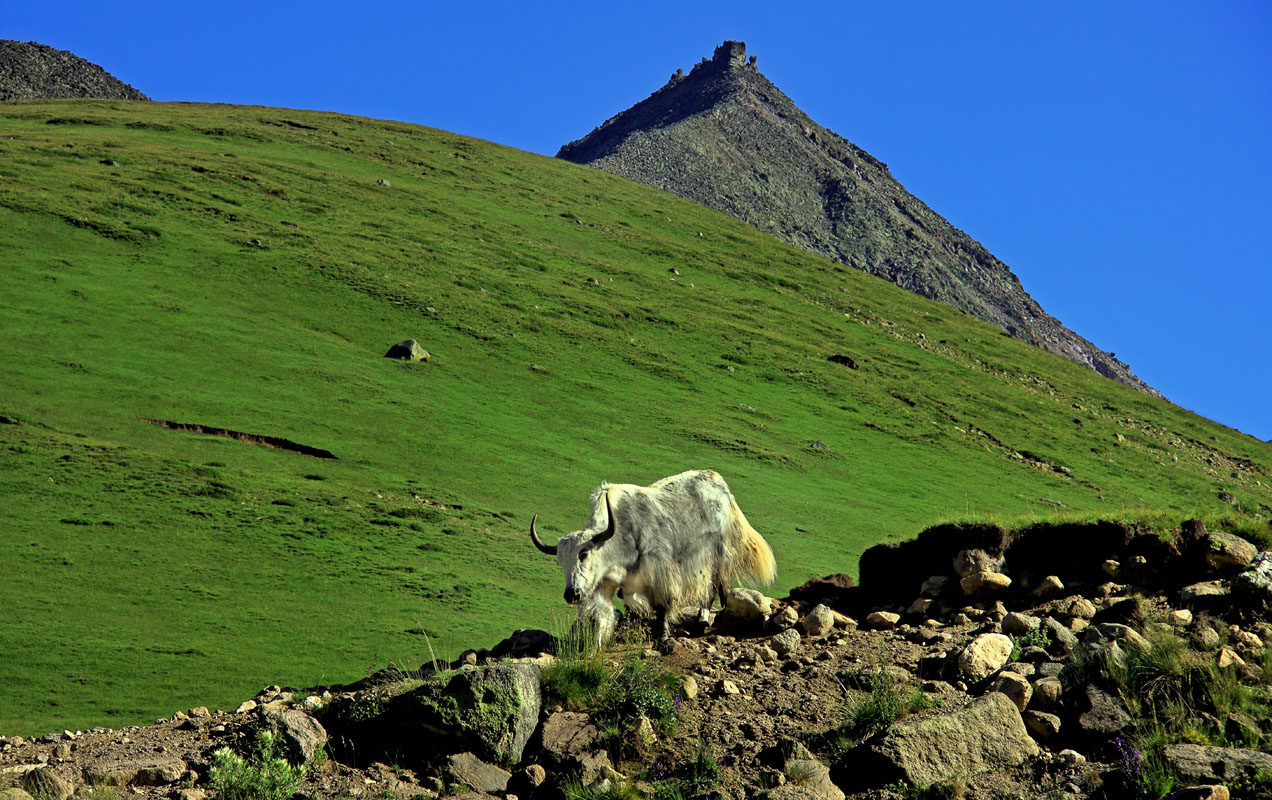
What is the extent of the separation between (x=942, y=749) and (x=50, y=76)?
4345 inches

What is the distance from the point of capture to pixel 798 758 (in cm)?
733

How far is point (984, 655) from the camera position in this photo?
8500 millimetres

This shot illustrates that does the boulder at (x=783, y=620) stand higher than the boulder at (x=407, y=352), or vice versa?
the boulder at (x=407, y=352)

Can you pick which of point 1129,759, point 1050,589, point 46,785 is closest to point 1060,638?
point 1050,589

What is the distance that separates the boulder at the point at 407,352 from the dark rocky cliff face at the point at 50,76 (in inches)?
3026

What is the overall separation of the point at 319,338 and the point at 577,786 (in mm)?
27840

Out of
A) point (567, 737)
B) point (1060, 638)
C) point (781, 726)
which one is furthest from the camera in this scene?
point (1060, 638)

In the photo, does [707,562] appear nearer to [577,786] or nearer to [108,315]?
[577,786]

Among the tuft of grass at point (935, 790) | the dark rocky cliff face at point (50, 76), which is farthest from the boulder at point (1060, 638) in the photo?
the dark rocky cliff face at point (50, 76)

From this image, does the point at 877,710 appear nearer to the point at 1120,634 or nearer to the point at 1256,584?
the point at 1120,634

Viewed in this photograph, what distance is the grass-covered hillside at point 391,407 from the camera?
15.6 m

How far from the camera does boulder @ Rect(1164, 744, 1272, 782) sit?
615cm

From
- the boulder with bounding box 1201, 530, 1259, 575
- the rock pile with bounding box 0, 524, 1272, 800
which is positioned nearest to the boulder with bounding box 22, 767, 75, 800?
the rock pile with bounding box 0, 524, 1272, 800

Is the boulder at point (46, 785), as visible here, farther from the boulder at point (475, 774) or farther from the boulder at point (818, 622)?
the boulder at point (818, 622)
